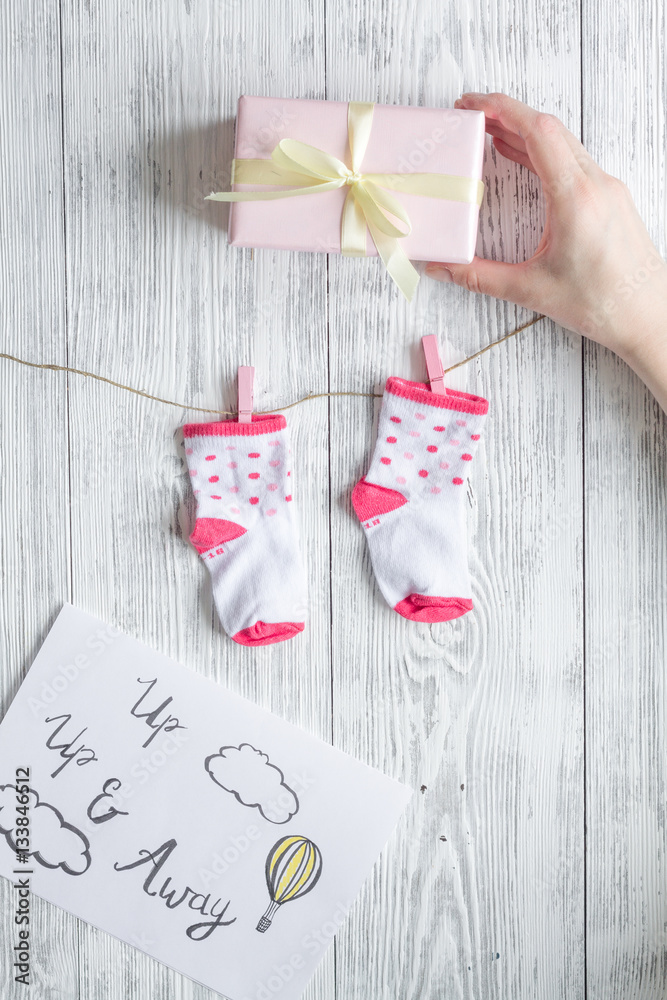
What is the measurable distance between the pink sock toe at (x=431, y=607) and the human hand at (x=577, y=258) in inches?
15.2

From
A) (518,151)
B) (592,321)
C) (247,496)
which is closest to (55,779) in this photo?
(247,496)

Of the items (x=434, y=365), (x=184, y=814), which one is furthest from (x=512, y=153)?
(x=184, y=814)

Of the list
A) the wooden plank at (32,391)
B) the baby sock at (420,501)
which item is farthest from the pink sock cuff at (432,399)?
the wooden plank at (32,391)

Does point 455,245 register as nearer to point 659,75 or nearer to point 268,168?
point 268,168

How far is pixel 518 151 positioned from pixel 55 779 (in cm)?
103

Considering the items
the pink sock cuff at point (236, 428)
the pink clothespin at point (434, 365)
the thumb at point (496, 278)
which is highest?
the thumb at point (496, 278)

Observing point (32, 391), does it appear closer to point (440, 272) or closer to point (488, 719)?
point (440, 272)

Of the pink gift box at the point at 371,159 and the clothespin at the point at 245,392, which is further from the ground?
the pink gift box at the point at 371,159

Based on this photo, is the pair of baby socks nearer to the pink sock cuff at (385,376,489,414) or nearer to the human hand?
the pink sock cuff at (385,376,489,414)

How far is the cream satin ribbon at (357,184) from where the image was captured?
813 mm

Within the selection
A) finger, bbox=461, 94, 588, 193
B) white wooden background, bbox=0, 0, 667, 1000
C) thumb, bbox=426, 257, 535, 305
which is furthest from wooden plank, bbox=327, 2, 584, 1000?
finger, bbox=461, 94, 588, 193

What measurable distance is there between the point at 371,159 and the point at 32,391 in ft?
1.76

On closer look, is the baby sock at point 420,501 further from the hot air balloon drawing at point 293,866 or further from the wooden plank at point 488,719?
the hot air balloon drawing at point 293,866

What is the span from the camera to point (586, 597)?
0.98 m
